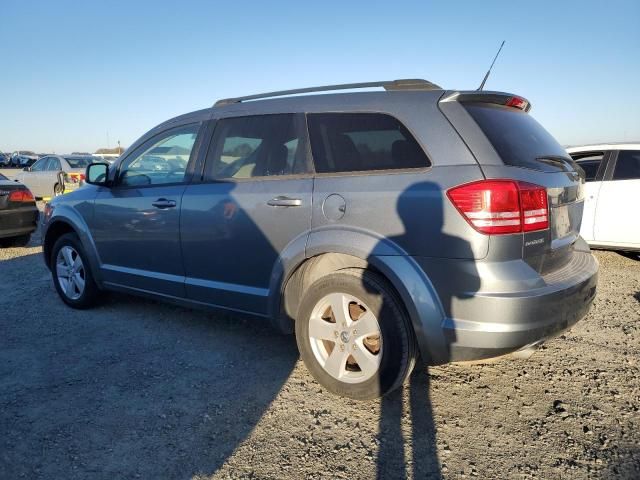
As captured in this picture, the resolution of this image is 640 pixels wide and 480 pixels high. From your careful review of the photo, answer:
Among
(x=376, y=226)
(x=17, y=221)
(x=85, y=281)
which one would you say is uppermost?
(x=376, y=226)

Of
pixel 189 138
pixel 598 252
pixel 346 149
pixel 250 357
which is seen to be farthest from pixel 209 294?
pixel 598 252

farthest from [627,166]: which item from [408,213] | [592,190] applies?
[408,213]

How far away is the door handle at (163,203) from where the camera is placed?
3750 mm

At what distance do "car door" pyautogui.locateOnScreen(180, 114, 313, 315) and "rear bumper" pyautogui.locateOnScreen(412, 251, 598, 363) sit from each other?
1.07 m

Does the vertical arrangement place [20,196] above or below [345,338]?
above

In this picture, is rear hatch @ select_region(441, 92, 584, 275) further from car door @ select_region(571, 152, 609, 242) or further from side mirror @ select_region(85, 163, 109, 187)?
→ car door @ select_region(571, 152, 609, 242)

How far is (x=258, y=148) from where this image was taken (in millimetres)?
3465

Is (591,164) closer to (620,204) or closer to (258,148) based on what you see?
(620,204)

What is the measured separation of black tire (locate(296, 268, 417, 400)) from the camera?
8.90ft

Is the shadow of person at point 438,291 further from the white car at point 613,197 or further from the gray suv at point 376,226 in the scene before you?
the white car at point 613,197

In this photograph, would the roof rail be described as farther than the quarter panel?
Yes

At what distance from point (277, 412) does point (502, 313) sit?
1.41 metres

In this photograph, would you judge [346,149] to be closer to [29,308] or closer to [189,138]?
[189,138]

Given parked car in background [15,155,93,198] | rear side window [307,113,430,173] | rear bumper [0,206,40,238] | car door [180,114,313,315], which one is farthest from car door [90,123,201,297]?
parked car in background [15,155,93,198]
